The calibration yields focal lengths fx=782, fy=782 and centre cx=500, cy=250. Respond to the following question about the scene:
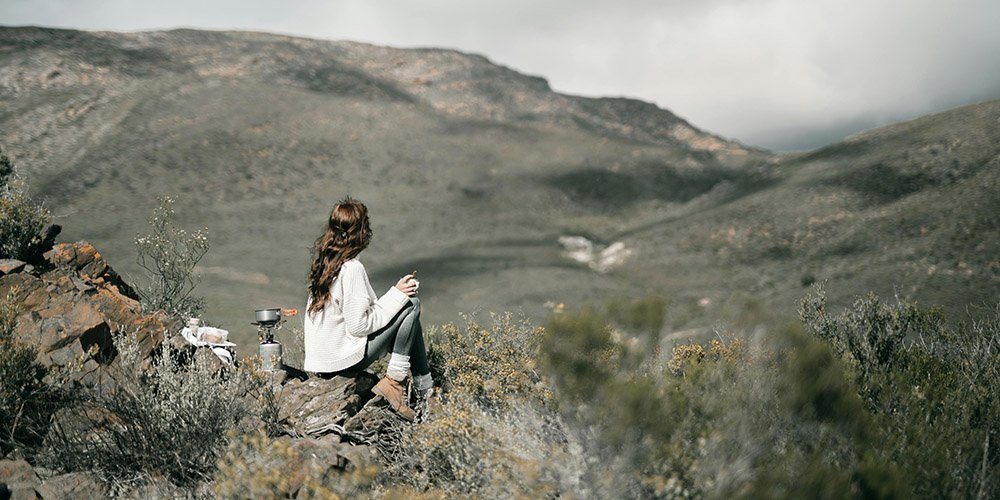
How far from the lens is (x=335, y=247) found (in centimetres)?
486

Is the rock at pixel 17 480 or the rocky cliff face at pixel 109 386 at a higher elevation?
the rocky cliff face at pixel 109 386

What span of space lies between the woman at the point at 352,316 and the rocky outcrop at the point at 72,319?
119cm

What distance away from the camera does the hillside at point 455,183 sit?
33.6 m

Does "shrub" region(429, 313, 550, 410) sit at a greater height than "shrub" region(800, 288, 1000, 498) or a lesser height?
lesser

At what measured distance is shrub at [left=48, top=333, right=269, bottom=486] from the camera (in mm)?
4035

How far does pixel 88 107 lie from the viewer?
52844mm

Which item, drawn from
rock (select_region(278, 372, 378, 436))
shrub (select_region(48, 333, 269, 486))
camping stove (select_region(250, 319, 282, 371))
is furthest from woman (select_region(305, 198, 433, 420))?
shrub (select_region(48, 333, 269, 486))

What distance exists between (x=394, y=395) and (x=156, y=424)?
1342 millimetres

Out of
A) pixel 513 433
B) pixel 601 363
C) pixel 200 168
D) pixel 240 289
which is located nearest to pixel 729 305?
pixel 601 363

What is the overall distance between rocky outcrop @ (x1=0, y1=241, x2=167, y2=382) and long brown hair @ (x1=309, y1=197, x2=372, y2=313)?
1185 millimetres

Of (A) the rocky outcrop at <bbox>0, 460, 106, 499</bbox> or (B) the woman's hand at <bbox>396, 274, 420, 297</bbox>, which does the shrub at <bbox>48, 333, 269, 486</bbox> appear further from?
(B) the woman's hand at <bbox>396, 274, 420, 297</bbox>

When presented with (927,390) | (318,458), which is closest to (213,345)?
(318,458)

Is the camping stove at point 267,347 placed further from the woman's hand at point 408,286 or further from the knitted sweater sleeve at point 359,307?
the woman's hand at point 408,286

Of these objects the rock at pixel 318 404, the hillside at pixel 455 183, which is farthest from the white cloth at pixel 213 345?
the hillside at pixel 455 183
